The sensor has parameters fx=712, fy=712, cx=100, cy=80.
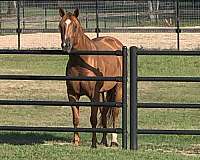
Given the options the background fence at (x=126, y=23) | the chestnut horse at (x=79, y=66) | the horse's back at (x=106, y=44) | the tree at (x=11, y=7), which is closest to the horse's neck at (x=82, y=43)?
the chestnut horse at (x=79, y=66)

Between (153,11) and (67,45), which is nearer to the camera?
(67,45)

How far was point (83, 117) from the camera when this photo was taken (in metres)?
14.3

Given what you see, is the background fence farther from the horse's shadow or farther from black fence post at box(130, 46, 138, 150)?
black fence post at box(130, 46, 138, 150)

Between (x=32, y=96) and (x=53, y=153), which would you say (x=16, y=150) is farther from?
(x=32, y=96)

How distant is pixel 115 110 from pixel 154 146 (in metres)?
1.38

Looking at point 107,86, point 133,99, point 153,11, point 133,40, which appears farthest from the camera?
point 153,11

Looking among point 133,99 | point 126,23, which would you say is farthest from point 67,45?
point 126,23

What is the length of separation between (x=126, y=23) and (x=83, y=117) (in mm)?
26520

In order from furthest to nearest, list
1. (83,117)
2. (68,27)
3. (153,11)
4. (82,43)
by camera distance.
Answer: (153,11), (83,117), (82,43), (68,27)

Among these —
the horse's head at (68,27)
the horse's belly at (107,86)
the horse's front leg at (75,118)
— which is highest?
the horse's head at (68,27)

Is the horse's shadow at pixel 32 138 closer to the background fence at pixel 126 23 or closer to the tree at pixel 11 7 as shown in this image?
the background fence at pixel 126 23

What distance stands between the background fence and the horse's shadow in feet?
56.4

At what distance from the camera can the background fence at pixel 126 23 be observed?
3156 centimetres

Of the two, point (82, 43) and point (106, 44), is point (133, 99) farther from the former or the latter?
point (106, 44)
